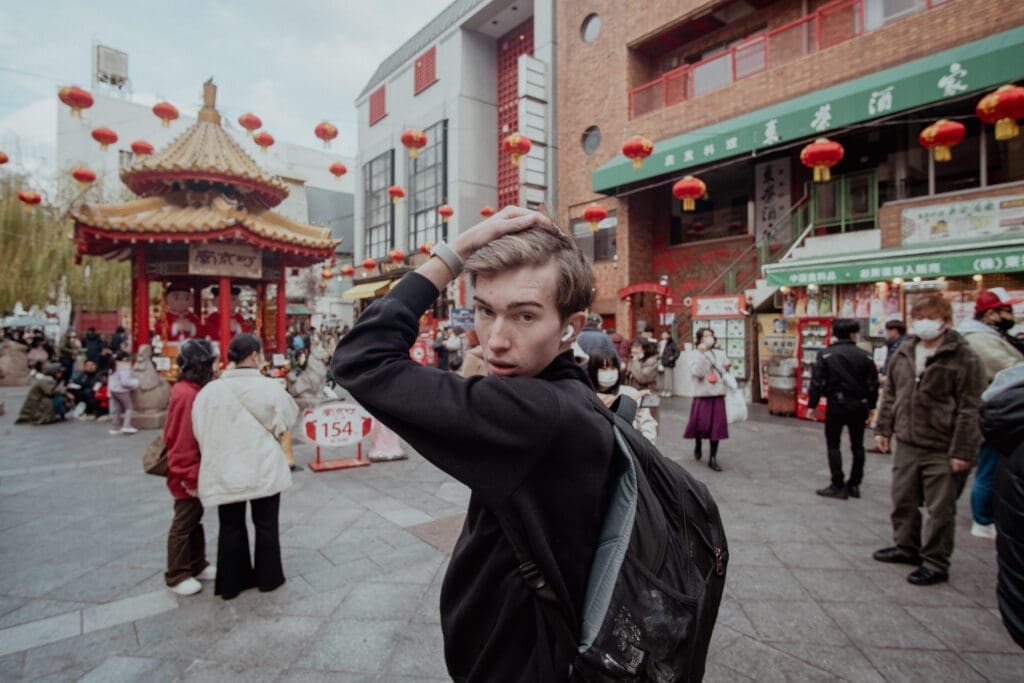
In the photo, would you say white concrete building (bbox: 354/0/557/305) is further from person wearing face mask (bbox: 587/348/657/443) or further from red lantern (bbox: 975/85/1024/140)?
person wearing face mask (bbox: 587/348/657/443)

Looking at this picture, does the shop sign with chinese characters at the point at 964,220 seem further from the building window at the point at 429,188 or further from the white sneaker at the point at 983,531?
the building window at the point at 429,188

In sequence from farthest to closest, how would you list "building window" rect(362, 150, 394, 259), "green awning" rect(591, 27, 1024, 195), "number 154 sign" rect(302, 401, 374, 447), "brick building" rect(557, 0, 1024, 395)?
"building window" rect(362, 150, 394, 259) < "brick building" rect(557, 0, 1024, 395) < "green awning" rect(591, 27, 1024, 195) < "number 154 sign" rect(302, 401, 374, 447)

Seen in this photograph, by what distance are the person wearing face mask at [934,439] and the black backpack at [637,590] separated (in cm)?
348

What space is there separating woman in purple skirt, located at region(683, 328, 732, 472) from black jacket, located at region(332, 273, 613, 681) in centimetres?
599

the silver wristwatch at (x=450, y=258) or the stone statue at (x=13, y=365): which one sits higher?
the silver wristwatch at (x=450, y=258)

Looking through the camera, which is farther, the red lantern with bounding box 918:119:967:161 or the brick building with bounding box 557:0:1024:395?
the brick building with bounding box 557:0:1024:395

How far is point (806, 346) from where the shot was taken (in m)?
10.5

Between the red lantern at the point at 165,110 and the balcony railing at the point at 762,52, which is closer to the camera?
the red lantern at the point at 165,110

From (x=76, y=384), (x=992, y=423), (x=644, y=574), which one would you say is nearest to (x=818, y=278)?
(x=992, y=423)

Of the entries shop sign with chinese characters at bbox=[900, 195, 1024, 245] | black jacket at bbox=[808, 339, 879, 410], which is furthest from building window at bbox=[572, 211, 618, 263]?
black jacket at bbox=[808, 339, 879, 410]

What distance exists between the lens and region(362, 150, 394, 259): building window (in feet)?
84.4

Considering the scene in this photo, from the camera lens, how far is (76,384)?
11453 mm

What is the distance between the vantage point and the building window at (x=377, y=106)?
26.2 meters

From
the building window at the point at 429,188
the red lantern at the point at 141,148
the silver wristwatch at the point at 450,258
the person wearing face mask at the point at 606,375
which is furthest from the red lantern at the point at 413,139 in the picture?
the building window at the point at 429,188
